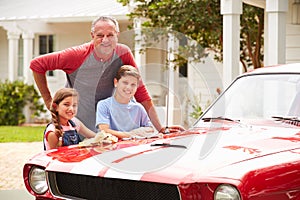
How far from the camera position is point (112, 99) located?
5.20m

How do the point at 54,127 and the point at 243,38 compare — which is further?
the point at 243,38

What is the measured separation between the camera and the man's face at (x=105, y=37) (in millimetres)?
5227

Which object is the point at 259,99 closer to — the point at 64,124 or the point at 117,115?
the point at 117,115

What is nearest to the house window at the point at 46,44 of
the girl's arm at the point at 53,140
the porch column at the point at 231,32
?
the porch column at the point at 231,32

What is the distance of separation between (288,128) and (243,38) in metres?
10.6

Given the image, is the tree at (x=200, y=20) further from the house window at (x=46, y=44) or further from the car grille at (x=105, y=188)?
the car grille at (x=105, y=188)

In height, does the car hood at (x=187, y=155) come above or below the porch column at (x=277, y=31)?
below

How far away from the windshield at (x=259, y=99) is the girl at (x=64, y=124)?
960 mm

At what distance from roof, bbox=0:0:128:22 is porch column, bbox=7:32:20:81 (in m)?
0.53

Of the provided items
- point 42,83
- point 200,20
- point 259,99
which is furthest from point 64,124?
point 200,20

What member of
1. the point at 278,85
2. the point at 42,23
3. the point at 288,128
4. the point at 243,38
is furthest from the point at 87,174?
the point at 42,23

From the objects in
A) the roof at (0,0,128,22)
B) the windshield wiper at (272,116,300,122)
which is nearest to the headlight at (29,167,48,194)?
the windshield wiper at (272,116,300,122)

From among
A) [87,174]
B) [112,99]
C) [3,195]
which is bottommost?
[3,195]

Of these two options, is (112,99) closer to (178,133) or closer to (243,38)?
(178,133)
